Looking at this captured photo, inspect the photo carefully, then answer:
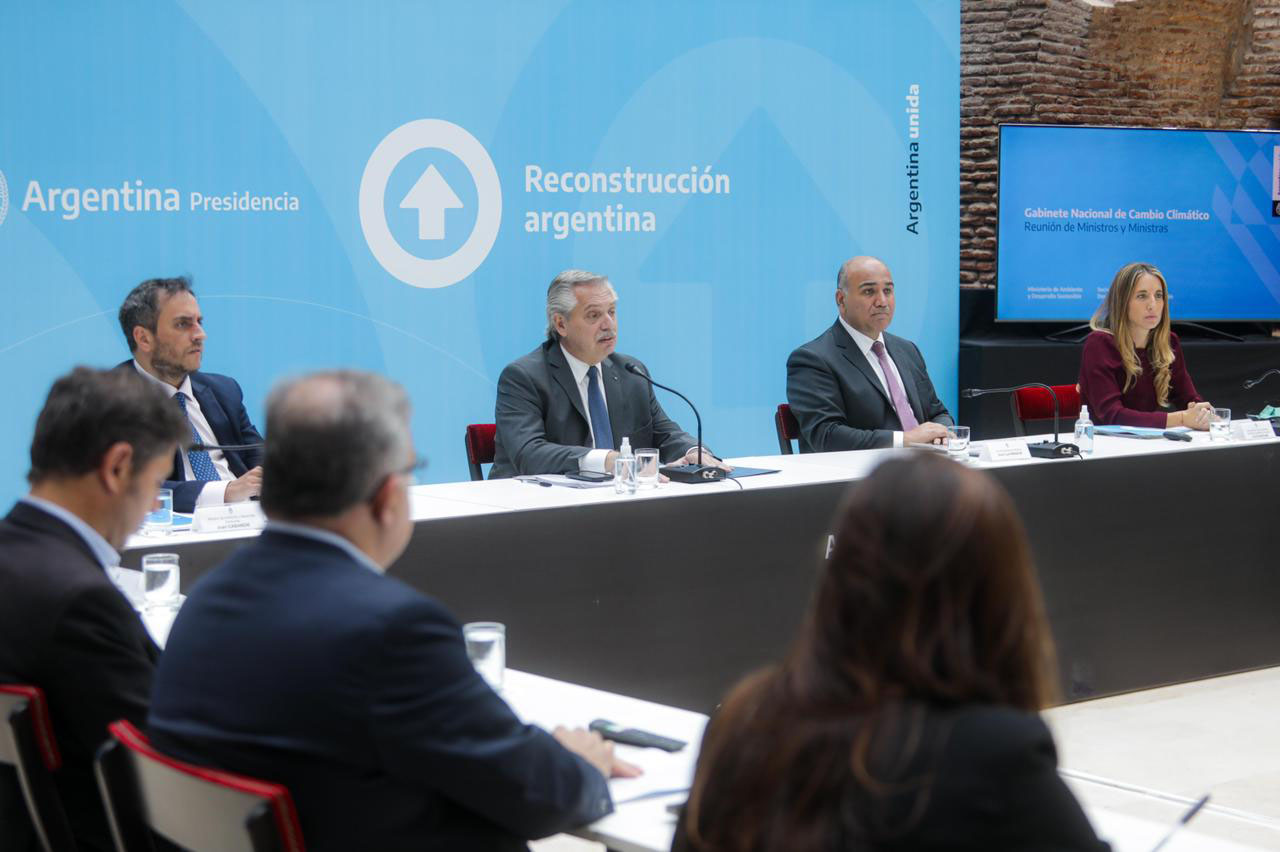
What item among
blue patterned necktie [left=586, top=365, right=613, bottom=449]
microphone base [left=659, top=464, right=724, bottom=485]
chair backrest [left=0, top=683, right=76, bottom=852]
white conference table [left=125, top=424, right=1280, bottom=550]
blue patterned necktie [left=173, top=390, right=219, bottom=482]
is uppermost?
blue patterned necktie [left=586, top=365, right=613, bottom=449]

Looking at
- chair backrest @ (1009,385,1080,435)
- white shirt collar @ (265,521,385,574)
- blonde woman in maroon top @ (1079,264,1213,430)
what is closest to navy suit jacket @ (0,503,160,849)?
white shirt collar @ (265,521,385,574)

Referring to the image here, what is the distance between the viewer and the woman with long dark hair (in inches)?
40.7

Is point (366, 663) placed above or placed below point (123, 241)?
below

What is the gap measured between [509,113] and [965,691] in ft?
16.5

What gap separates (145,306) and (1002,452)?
250 cm

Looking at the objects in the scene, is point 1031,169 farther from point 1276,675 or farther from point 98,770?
point 98,770

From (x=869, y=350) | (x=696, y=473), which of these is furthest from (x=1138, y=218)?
(x=696, y=473)

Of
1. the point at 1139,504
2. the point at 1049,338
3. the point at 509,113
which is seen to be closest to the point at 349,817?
the point at 1139,504

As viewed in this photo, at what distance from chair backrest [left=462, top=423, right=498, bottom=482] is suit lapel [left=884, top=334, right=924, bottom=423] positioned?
1485 millimetres

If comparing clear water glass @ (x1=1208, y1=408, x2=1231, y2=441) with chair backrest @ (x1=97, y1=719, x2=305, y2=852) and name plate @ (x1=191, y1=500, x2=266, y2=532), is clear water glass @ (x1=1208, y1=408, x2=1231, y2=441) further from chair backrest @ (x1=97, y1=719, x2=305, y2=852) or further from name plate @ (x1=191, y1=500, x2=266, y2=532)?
chair backrest @ (x1=97, y1=719, x2=305, y2=852)

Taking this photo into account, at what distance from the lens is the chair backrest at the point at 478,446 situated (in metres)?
4.58

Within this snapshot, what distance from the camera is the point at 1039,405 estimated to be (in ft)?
17.4

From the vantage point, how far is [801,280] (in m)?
6.55

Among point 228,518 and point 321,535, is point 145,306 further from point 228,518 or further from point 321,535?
point 321,535
